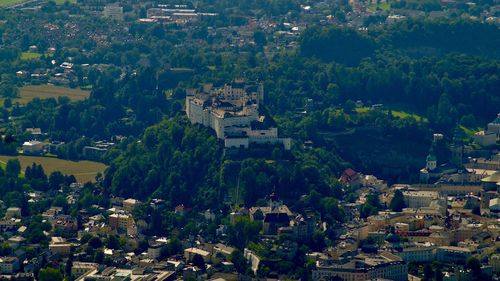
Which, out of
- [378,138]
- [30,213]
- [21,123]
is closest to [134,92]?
[21,123]

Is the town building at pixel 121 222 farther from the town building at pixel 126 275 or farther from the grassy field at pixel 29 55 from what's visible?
the grassy field at pixel 29 55

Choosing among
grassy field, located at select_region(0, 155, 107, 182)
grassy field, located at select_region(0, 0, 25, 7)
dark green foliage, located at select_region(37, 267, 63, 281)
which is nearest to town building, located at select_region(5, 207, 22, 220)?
grassy field, located at select_region(0, 155, 107, 182)

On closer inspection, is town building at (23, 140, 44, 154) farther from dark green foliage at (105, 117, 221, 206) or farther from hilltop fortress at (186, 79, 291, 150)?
hilltop fortress at (186, 79, 291, 150)

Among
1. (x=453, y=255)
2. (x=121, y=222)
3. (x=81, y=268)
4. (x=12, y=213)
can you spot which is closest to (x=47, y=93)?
(x=12, y=213)

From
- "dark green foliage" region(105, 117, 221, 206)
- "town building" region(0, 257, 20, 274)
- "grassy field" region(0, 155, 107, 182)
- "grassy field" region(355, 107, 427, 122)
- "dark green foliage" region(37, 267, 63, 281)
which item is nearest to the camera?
"dark green foliage" region(37, 267, 63, 281)

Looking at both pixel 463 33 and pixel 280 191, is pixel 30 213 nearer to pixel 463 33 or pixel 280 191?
pixel 280 191

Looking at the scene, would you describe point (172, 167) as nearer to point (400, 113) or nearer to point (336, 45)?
point (400, 113)
